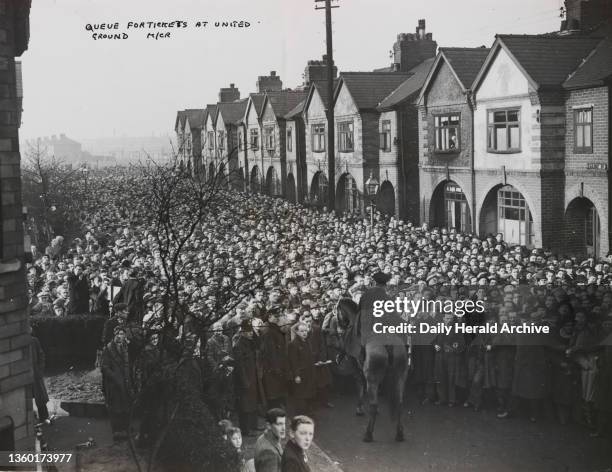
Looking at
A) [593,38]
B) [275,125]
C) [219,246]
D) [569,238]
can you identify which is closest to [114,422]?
[219,246]

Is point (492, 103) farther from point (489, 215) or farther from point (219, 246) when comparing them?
point (219, 246)

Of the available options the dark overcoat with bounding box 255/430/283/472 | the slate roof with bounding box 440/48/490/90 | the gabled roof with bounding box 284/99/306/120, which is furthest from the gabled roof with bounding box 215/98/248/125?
the dark overcoat with bounding box 255/430/283/472

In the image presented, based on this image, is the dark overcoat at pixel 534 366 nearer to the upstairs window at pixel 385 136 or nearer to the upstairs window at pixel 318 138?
the upstairs window at pixel 385 136

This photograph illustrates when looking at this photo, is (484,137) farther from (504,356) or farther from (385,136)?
(504,356)

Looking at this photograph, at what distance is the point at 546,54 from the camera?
2311 centimetres

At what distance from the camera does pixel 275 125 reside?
141ft

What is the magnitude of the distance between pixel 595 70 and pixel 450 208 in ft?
28.1

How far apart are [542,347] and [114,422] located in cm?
703

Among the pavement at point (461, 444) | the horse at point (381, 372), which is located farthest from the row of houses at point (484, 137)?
the pavement at point (461, 444)

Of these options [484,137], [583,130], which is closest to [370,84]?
[484,137]

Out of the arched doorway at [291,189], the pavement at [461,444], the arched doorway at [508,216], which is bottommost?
the pavement at [461,444]

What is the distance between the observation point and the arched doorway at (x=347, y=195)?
113 feet

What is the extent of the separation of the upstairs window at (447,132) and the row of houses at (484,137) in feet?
0.21

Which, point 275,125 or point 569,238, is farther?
point 275,125
